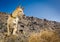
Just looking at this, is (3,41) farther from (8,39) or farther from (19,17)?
(19,17)

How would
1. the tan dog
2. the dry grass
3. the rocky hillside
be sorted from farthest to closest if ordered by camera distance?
1. the tan dog
2. the rocky hillside
3. the dry grass

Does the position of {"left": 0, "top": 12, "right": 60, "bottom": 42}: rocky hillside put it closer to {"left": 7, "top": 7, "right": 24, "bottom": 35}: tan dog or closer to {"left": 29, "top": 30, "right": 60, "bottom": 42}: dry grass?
{"left": 29, "top": 30, "right": 60, "bottom": 42}: dry grass

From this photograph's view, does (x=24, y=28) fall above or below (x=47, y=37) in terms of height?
above

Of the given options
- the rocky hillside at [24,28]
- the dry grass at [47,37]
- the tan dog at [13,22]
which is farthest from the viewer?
the tan dog at [13,22]

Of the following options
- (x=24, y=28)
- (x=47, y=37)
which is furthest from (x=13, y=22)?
(x=47, y=37)

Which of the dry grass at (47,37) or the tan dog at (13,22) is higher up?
the tan dog at (13,22)

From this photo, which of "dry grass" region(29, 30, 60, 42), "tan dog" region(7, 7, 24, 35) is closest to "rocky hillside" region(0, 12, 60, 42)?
"dry grass" region(29, 30, 60, 42)

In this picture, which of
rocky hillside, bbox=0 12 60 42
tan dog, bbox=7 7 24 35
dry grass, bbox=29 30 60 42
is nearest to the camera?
dry grass, bbox=29 30 60 42

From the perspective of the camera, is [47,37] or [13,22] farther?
[13,22]

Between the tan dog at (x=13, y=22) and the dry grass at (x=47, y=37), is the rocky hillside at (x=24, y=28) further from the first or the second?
the tan dog at (x=13, y=22)

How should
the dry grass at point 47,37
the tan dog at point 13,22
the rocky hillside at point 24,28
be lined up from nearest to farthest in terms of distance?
the dry grass at point 47,37
the rocky hillside at point 24,28
the tan dog at point 13,22

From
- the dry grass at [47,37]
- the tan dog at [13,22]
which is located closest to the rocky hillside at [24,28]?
the dry grass at [47,37]

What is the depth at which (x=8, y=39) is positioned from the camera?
770 inches

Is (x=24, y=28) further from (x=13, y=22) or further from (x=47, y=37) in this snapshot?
(x=47, y=37)
